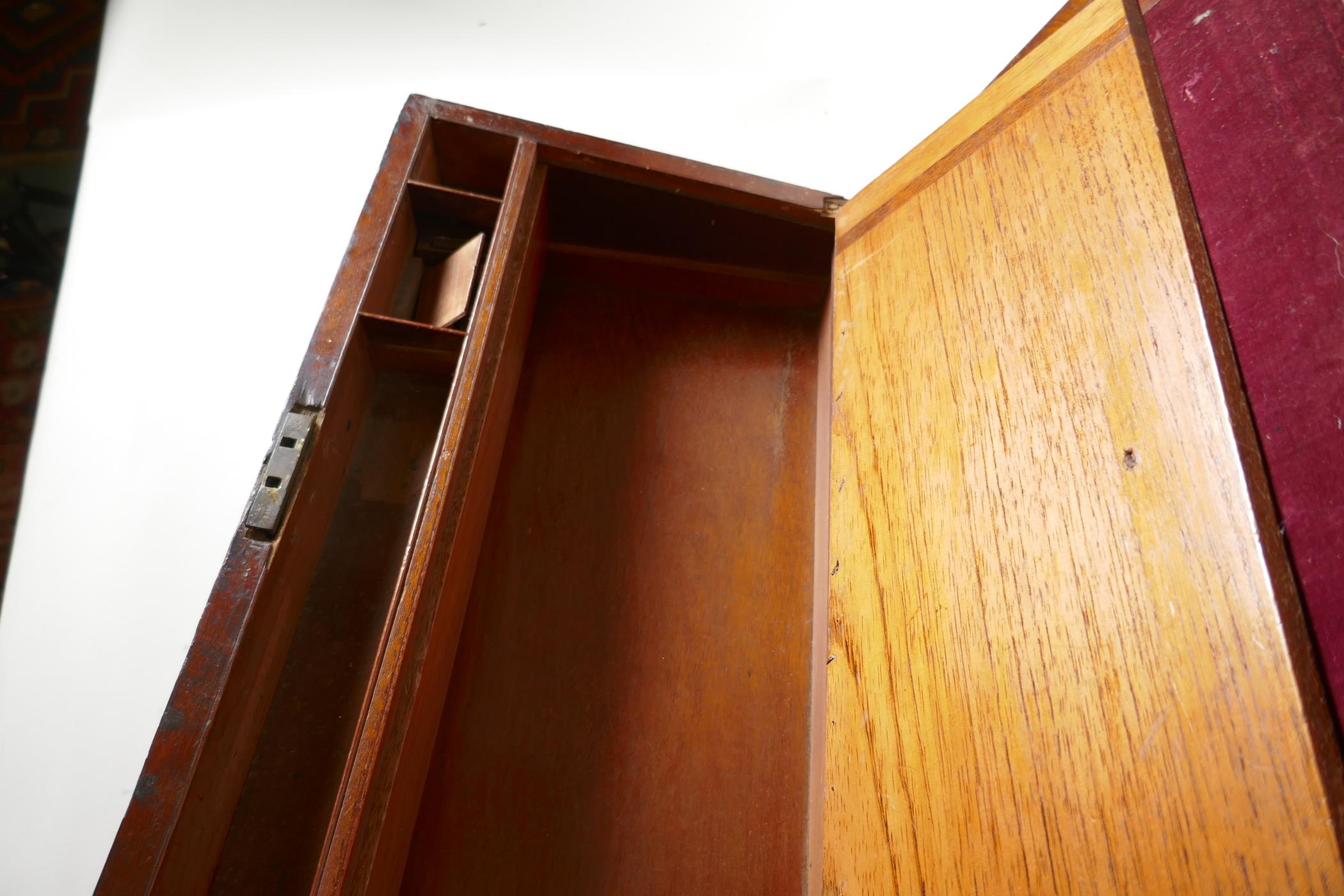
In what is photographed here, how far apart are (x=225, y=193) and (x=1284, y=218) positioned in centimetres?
146

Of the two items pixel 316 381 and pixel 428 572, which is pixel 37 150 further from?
pixel 428 572

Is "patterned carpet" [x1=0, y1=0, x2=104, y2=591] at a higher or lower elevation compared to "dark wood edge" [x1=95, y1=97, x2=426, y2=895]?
higher

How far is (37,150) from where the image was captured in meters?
1.93

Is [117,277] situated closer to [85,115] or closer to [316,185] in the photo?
[316,185]

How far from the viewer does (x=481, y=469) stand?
0.87 metres

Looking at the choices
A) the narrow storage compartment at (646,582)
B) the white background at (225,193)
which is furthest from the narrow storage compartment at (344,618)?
the white background at (225,193)

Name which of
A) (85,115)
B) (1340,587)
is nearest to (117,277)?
(85,115)

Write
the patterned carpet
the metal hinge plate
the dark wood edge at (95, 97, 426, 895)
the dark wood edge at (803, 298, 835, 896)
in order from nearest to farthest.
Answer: the dark wood edge at (95, 97, 426, 895), the metal hinge plate, the dark wood edge at (803, 298, 835, 896), the patterned carpet

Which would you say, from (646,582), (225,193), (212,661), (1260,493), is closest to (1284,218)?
(1260,493)

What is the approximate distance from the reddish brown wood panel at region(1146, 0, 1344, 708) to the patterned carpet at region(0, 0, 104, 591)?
2.24m

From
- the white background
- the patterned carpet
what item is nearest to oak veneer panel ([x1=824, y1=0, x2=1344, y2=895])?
the white background

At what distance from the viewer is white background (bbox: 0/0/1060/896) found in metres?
0.94

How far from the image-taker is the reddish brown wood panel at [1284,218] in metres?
0.44

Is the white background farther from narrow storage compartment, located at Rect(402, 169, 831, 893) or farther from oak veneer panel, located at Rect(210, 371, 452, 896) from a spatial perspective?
narrow storage compartment, located at Rect(402, 169, 831, 893)
